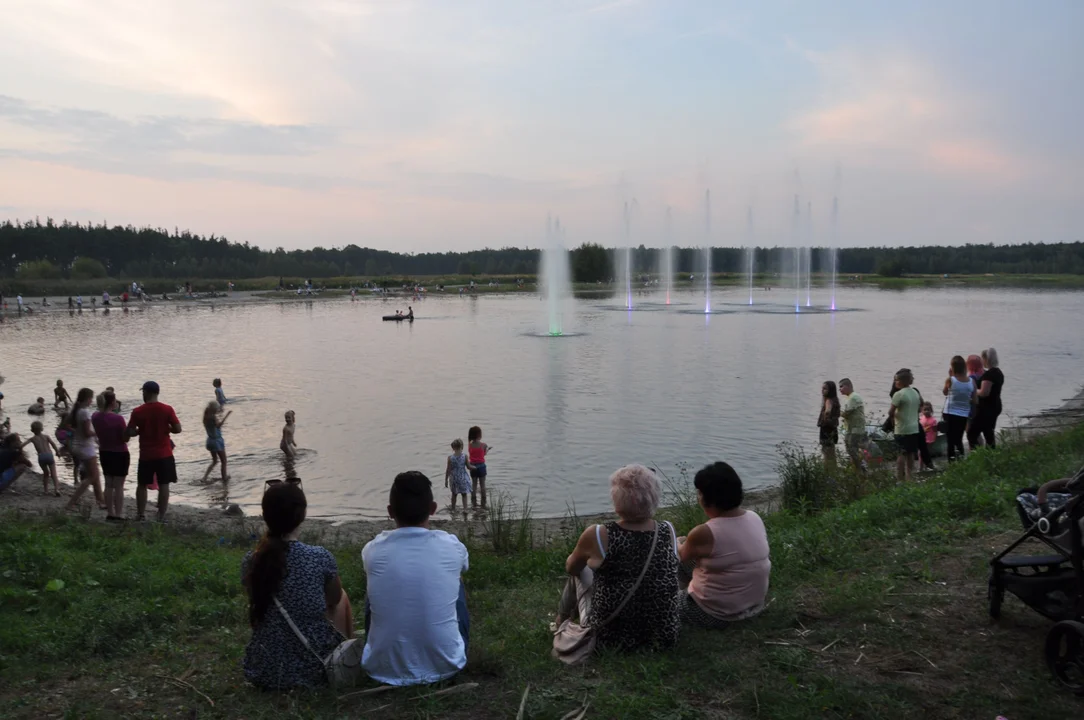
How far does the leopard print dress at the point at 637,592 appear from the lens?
4.80 m

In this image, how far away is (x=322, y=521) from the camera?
1232cm

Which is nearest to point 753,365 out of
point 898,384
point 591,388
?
point 591,388

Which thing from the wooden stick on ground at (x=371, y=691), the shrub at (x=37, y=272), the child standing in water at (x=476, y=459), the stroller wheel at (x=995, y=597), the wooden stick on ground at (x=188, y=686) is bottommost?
the child standing in water at (x=476, y=459)

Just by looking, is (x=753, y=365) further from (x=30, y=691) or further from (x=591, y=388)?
(x=30, y=691)

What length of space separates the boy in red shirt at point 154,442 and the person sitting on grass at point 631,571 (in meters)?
7.59

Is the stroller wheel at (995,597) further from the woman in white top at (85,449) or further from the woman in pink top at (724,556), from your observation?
the woman in white top at (85,449)

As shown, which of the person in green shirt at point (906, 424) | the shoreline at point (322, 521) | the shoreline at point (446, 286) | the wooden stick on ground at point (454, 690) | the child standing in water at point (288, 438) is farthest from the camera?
the shoreline at point (446, 286)

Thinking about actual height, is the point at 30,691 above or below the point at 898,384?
below

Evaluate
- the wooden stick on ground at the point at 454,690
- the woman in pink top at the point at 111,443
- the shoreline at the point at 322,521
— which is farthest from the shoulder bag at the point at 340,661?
the woman in pink top at the point at 111,443

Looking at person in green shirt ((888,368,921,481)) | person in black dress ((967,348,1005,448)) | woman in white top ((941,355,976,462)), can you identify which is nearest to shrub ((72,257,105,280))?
person in green shirt ((888,368,921,481))

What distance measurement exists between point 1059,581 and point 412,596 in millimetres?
3879

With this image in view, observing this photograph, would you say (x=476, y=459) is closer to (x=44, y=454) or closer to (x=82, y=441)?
(x=82, y=441)

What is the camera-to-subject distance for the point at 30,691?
5066mm

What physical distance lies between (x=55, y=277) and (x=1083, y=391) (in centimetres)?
12831
